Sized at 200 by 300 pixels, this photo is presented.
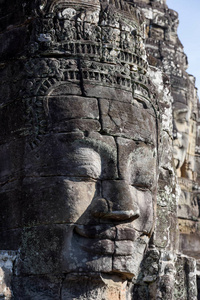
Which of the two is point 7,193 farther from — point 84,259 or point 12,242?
point 84,259

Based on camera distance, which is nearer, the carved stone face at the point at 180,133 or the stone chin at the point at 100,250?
the stone chin at the point at 100,250

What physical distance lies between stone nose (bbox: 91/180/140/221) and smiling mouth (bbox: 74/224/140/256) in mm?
125

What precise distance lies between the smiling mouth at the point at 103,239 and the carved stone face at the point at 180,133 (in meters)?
12.2

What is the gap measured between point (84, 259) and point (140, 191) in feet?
3.29

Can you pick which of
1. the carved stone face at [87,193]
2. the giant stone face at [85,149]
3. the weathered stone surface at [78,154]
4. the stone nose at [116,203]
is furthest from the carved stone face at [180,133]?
the stone nose at [116,203]

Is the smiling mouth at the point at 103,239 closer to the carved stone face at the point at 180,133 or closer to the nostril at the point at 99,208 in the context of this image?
the nostril at the point at 99,208

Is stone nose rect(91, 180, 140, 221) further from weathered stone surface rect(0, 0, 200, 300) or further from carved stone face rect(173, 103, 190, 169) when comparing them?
carved stone face rect(173, 103, 190, 169)

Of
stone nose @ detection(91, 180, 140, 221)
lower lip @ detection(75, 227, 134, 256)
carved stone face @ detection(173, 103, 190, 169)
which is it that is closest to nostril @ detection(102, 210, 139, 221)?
stone nose @ detection(91, 180, 140, 221)

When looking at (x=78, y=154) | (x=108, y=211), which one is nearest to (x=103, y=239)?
(x=108, y=211)

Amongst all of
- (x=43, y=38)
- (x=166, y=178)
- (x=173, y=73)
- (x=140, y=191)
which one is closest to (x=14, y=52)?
(x=43, y=38)

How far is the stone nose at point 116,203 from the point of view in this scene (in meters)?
6.87

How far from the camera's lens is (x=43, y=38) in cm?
748

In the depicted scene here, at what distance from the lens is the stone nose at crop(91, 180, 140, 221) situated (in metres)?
6.87

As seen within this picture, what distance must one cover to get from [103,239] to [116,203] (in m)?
0.38
